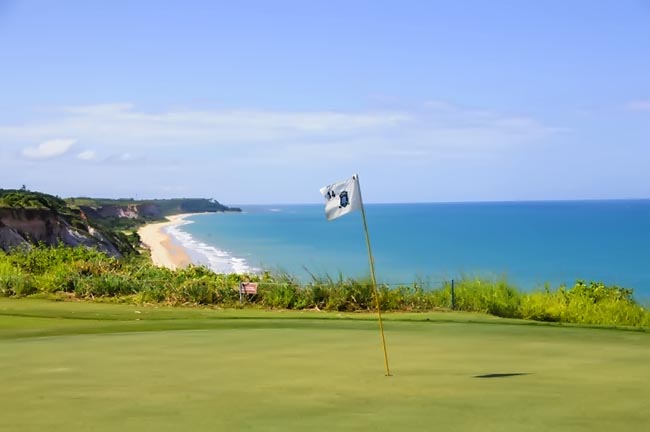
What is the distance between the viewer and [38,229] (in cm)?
5728

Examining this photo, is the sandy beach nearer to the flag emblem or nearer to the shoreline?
the shoreline

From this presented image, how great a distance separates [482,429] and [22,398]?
151 inches

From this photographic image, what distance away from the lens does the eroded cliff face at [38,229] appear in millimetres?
51625

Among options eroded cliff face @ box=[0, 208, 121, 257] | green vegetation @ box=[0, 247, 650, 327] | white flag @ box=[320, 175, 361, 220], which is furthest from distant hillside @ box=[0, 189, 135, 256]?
white flag @ box=[320, 175, 361, 220]

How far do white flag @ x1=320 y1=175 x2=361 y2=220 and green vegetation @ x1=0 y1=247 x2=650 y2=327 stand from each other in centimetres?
862

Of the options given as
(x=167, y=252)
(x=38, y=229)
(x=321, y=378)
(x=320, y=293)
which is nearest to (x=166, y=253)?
(x=167, y=252)

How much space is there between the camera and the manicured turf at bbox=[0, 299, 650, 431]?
241 inches

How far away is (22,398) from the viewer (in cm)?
693

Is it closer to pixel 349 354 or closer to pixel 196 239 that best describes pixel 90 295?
pixel 349 354

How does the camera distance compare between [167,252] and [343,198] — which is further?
[167,252]

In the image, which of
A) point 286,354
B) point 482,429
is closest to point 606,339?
point 286,354

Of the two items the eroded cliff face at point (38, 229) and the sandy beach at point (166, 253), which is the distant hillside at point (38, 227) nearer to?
the eroded cliff face at point (38, 229)

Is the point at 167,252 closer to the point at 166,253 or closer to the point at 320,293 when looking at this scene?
the point at 166,253

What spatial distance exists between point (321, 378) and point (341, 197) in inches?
71.2
